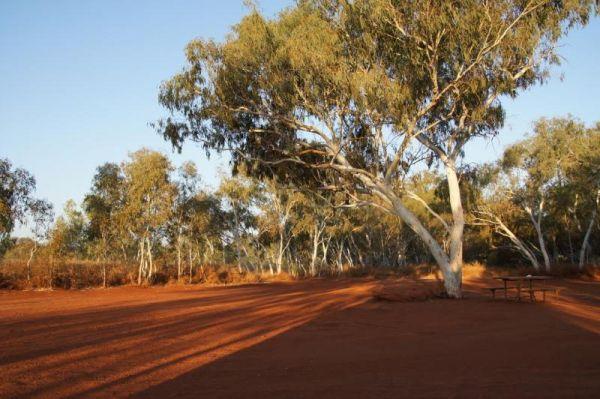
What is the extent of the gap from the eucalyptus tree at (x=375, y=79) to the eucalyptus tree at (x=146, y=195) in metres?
8.97

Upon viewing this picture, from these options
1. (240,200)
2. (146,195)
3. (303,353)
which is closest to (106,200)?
Answer: (146,195)

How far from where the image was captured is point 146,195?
25.2 m

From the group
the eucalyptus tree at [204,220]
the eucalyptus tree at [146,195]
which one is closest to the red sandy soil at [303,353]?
the eucalyptus tree at [146,195]

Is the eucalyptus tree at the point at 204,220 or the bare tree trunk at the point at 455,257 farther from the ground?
the eucalyptus tree at the point at 204,220

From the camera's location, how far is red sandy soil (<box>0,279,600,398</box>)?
4.31 meters

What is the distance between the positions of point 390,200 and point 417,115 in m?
2.65

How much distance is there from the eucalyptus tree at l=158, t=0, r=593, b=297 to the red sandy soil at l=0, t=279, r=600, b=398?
5505mm

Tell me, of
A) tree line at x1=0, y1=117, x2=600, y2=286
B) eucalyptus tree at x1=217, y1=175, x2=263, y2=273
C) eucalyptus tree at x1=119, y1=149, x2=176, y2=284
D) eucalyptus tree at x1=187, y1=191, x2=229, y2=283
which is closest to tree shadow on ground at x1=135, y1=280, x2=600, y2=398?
tree line at x1=0, y1=117, x2=600, y2=286

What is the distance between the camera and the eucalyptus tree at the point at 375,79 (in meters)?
12.8

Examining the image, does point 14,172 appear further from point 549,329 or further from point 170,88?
point 549,329

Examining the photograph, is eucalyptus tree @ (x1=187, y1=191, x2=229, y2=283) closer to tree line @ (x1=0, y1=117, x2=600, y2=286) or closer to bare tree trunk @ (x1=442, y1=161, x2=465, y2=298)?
tree line @ (x1=0, y1=117, x2=600, y2=286)

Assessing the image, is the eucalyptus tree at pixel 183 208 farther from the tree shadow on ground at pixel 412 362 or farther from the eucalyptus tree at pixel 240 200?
the tree shadow on ground at pixel 412 362

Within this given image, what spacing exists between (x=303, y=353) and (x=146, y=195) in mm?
20984

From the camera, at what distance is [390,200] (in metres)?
14.2
